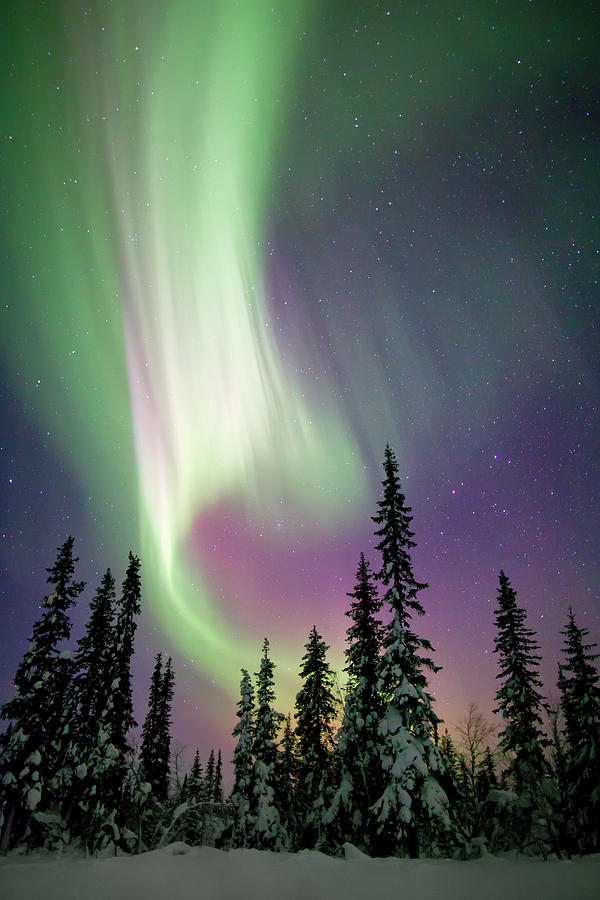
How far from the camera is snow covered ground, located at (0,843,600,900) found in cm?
777

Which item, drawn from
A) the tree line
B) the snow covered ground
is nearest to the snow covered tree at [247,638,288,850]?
the tree line

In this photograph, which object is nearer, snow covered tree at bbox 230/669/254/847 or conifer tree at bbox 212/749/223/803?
snow covered tree at bbox 230/669/254/847

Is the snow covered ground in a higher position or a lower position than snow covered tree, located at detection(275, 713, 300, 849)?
higher

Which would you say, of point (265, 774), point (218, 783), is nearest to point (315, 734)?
point (265, 774)

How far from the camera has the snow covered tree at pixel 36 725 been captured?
2244cm

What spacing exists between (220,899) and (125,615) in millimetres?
21273

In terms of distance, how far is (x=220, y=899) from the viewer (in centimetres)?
754

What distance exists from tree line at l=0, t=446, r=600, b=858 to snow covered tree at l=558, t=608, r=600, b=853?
0.21 ft

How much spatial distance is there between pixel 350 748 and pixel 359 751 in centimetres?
45

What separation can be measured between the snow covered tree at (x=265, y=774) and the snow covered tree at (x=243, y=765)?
672mm

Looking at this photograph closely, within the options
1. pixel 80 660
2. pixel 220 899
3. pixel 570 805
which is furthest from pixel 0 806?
pixel 570 805

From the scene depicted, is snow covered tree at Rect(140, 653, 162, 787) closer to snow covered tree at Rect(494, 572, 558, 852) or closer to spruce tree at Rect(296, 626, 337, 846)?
Result: spruce tree at Rect(296, 626, 337, 846)

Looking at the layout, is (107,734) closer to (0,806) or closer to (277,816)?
(0,806)

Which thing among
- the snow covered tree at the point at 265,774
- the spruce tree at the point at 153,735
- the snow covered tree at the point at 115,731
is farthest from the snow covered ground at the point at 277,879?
the spruce tree at the point at 153,735
